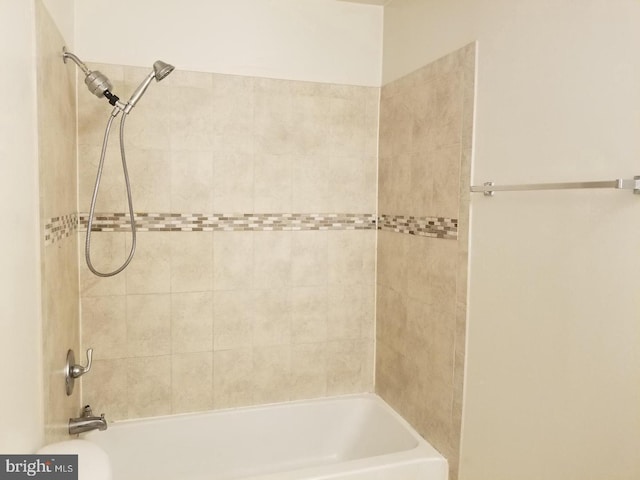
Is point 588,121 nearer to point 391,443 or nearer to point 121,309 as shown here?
point 391,443

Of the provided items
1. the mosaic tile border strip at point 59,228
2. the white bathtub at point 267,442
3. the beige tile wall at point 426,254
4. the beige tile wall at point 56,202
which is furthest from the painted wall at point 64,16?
the white bathtub at point 267,442

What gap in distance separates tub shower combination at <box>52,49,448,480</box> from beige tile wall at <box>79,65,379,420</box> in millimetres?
88

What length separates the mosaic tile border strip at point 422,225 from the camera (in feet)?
6.51

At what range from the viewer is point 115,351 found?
2.29 metres

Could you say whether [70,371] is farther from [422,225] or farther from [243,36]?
[243,36]

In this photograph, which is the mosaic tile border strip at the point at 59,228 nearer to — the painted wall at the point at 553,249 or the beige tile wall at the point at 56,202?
the beige tile wall at the point at 56,202

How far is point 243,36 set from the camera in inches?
93.0

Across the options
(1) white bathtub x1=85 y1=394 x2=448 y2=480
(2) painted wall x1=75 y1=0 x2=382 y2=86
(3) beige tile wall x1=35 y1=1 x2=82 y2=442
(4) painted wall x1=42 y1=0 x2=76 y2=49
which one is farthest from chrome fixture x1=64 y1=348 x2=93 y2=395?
(2) painted wall x1=75 y1=0 x2=382 y2=86

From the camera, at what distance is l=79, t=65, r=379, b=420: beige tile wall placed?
7.41 ft

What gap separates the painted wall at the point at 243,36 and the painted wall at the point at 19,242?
3.16 ft

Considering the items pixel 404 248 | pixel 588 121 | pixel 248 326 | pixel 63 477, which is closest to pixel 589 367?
pixel 588 121
